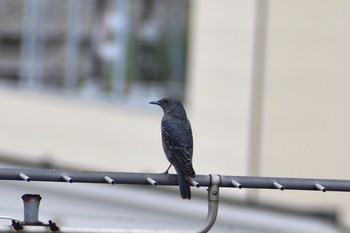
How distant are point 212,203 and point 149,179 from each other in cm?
25

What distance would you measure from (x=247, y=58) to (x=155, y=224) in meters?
6.20

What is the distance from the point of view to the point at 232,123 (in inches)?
760

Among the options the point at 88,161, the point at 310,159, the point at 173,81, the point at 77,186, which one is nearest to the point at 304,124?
the point at 310,159

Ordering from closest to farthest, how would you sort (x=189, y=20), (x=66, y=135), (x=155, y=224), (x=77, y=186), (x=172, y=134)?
(x=172, y=134) < (x=155, y=224) < (x=77, y=186) < (x=189, y=20) < (x=66, y=135)

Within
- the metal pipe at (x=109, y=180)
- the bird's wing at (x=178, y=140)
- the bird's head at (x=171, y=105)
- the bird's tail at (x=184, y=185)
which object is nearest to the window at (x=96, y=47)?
the bird's head at (x=171, y=105)

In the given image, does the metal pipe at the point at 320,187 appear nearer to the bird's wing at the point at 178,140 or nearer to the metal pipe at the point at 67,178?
the metal pipe at the point at 67,178

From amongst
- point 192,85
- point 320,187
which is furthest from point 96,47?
point 320,187

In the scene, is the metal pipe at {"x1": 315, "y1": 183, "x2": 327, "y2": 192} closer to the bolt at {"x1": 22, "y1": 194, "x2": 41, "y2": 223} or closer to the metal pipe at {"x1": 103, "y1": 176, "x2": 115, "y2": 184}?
the metal pipe at {"x1": 103, "y1": 176, "x2": 115, "y2": 184}

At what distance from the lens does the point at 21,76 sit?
73.7ft

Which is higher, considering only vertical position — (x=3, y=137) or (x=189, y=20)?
(x=189, y=20)

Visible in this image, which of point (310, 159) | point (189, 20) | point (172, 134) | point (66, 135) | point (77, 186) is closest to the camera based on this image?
point (172, 134)

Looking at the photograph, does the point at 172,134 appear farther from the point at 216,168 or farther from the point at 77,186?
the point at 216,168

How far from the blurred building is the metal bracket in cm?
985

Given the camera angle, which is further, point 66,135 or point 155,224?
point 66,135
